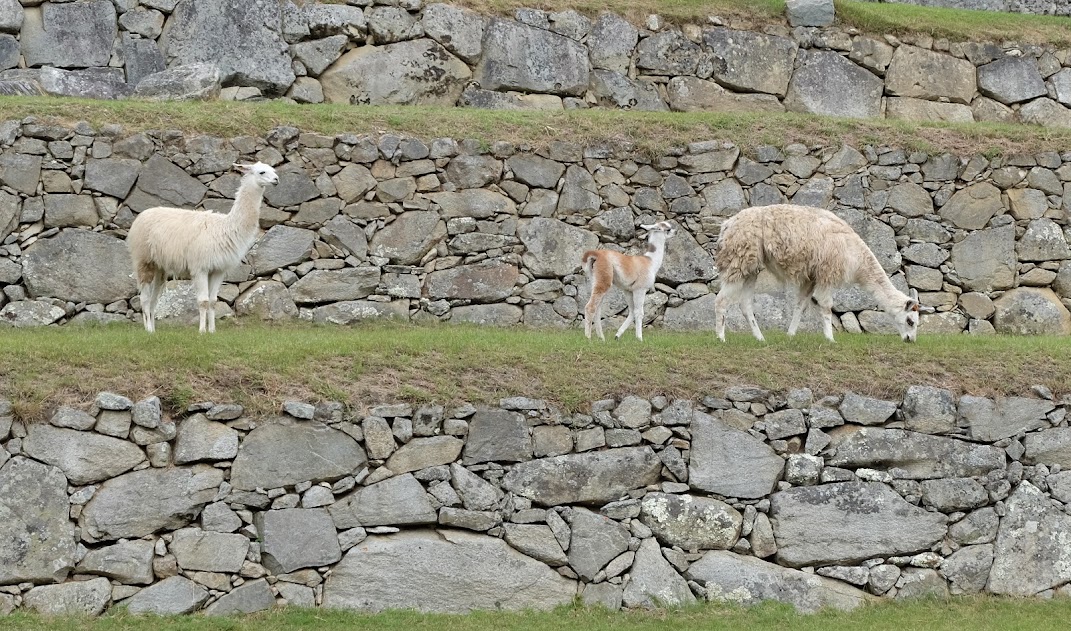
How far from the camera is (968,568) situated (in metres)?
9.52

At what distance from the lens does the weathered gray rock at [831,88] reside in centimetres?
1702

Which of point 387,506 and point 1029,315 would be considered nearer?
point 387,506

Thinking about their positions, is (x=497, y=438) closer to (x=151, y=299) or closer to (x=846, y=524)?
(x=846, y=524)

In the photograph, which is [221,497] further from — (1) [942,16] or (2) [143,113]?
(1) [942,16]

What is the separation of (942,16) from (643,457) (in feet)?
39.0

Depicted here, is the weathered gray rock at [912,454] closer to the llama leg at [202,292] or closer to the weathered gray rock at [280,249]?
the llama leg at [202,292]

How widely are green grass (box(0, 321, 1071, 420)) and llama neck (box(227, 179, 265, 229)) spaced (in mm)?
1069

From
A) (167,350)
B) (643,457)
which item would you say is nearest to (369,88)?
(167,350)

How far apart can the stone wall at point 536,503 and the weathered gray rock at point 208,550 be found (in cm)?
2

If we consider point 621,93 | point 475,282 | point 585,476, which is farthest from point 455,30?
point 585,476

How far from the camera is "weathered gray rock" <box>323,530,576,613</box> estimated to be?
28.7 feet

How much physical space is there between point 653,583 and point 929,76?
11.3m

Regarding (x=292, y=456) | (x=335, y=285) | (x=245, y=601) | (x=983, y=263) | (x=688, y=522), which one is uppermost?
(x=983, y=263)

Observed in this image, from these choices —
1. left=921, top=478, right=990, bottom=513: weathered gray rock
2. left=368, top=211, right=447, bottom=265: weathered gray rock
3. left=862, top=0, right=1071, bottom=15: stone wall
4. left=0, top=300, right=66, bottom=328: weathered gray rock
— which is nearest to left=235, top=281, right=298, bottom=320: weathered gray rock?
left=368, top=211, right=447, bottom=265: weathered gray rock
